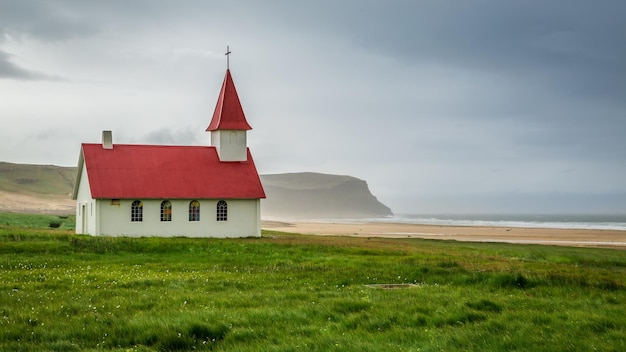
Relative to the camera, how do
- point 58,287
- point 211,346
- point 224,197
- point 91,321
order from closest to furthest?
point 211,346 < point 91,321 < point 58,287 < point 224,197

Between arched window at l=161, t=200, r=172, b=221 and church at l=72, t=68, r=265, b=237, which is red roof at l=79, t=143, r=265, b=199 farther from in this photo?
arched window at l=161, t=200, r=172, b=221

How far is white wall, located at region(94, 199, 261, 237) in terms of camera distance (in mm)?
45031

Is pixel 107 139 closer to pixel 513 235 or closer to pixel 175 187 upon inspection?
pixel 175 187

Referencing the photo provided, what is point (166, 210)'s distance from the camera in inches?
1839

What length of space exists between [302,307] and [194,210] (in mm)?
35542

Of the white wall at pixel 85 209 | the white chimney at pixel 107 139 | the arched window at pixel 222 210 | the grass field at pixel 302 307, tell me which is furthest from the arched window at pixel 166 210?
the grass field at pixel 302 307

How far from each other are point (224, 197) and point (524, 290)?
33.0 meters

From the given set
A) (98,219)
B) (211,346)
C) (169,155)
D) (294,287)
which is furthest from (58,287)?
(169,155)

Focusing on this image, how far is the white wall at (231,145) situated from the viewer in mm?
51562

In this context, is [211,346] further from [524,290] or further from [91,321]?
[524,290]

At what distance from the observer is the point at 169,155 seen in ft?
165

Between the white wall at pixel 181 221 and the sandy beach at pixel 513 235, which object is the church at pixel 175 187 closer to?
the white wall at pixel 181 221

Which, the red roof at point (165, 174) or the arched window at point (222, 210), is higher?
the red roof at point (165, 174)

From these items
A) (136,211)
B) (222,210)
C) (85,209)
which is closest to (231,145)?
(222,210)
